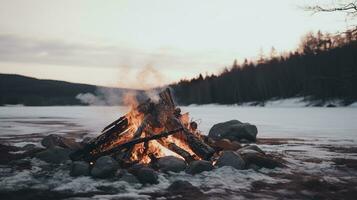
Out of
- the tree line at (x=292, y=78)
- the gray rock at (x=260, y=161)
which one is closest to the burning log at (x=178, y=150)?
the gray rock at (x=260, y=161)

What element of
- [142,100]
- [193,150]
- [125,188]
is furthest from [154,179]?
[142,100]

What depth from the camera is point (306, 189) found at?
28.5ft

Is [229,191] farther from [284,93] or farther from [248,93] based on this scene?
[248,93]

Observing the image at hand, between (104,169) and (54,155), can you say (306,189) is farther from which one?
(54,155)

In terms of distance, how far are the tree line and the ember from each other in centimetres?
4911

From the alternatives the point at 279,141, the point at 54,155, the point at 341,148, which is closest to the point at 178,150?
the point at 54,155

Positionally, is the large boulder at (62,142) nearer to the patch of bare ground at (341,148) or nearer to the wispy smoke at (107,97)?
the wispy smoke at (107,97)

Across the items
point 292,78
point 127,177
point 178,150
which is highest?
point 292,78

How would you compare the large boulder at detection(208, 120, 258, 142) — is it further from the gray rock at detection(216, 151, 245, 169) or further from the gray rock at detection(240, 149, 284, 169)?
the gray rock at detection(216, 151, 245, 169)

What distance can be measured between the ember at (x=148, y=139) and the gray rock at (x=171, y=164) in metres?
0.75

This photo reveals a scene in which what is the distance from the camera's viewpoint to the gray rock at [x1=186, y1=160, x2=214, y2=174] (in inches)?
405

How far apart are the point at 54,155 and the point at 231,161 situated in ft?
17.0

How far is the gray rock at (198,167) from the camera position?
10.3 m

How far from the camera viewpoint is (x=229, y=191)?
8461 mm
